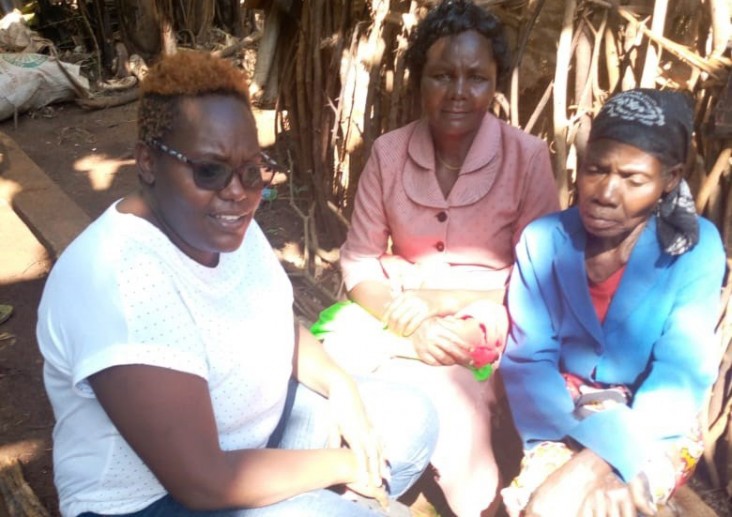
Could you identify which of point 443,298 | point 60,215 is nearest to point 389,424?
point 443,298

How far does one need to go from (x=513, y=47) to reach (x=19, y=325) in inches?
104

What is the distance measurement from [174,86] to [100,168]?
13.6 ft

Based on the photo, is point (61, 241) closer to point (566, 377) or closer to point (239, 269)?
point (239, 269)

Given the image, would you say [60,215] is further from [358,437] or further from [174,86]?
[174,86]

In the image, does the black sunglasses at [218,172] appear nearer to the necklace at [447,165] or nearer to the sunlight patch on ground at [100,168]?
the necklace at [447,165]

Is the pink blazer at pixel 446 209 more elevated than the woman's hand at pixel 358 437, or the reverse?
the pink blazer at pixel 446 209

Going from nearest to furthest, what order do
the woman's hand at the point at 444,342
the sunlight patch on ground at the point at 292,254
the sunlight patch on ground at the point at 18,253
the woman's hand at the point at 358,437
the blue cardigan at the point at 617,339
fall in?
1. the blue cardigan at the point at 617,339
2. the woman's hand at the point at 358,437
3. the woman's hand at the point at 444,342
4. the sunlight patch on ground at the point at 18,253
5. the sunlight patch on ground at the point at 292,254

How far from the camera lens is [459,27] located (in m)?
2.47

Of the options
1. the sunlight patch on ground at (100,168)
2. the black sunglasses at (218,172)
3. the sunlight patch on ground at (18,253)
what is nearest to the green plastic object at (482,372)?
the black sunglasses at (218,172)

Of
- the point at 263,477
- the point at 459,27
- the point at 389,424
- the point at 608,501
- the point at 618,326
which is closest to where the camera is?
the point at 263,477

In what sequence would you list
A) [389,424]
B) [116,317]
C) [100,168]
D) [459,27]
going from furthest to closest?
[100,168], [459,27], [389,424], [116,317]

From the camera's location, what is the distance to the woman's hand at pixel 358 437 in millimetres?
2119

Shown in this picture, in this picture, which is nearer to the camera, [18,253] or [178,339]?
[178,339]

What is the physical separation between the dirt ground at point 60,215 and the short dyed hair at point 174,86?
5.05 ft
